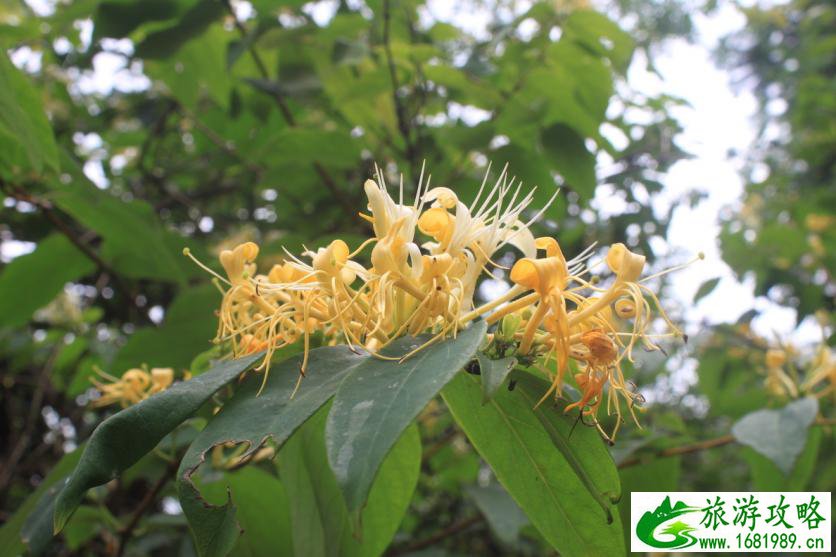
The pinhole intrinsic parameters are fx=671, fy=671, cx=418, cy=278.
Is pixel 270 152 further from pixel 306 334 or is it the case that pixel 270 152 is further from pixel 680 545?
pixel 680 545

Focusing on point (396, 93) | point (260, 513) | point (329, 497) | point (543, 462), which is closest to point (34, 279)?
point (260, 513)

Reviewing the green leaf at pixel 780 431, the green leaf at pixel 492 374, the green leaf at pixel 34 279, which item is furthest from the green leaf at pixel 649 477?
the green leaf at pixel 34 279

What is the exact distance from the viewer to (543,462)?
806 millimetres

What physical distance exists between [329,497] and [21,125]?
668 mm

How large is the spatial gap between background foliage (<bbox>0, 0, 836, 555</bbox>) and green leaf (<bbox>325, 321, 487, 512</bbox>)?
100mm

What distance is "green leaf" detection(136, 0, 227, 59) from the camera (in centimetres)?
168

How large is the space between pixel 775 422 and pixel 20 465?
2423mm

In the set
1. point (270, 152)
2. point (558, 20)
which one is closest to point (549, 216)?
point (558, 20)

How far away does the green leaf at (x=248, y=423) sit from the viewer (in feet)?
2.15

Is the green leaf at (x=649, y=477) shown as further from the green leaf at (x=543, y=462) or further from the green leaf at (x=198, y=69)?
the green leaf at (x=198, y=69)

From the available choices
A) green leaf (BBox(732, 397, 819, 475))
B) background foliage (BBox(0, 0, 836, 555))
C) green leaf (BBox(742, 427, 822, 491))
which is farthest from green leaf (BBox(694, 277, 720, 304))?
green leaf (BBox(732, 397, 819, 475))

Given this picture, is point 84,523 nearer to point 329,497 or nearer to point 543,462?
point 329,497

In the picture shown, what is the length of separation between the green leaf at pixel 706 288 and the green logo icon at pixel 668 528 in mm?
1094

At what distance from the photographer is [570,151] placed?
1659 mm
